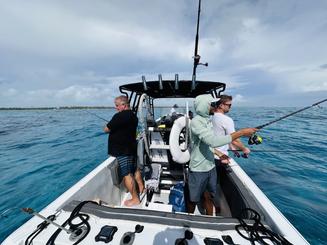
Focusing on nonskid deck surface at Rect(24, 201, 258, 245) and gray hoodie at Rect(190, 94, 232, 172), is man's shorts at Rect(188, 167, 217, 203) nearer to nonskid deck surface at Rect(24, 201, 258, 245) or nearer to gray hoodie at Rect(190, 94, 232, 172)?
gray hoodie at Rect(190, 94, 232, 172)

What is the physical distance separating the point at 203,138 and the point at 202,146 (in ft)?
0.93

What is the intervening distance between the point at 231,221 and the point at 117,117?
1.95 m

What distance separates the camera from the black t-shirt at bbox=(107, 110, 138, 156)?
8.41 feet

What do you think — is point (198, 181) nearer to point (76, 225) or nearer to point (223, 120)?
point (223, 120)

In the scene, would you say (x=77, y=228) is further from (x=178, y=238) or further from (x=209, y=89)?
(x=209, y=89)

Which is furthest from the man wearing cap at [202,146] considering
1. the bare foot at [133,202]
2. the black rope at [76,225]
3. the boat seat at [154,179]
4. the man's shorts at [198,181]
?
the black rope at [76,225]

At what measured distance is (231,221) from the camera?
4.59ft

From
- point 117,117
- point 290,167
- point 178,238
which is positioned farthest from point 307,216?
point 117,117

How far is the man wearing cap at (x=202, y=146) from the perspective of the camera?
1.77 meters

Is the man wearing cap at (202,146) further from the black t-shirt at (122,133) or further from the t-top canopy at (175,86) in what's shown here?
the t-top canopy at (175,86)

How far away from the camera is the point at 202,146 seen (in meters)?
2.03

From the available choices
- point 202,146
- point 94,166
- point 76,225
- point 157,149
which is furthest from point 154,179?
point 94,166

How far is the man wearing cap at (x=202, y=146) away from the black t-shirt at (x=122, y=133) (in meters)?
1.08

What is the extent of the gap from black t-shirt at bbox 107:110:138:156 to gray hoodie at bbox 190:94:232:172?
1104 millimetres
